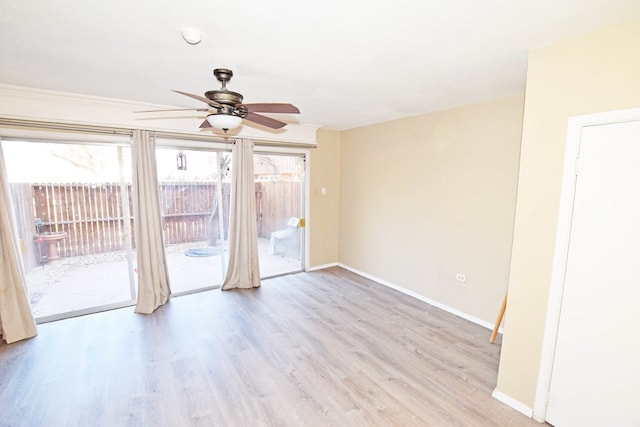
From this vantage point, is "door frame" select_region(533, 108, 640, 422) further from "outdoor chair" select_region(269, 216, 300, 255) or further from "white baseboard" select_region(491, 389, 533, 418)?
"outdoor chair" select_region(269, 216, 300, 255)

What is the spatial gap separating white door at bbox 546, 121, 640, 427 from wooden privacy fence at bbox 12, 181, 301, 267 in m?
3.97

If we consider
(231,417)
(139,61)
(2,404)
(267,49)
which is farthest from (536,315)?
(2,404)

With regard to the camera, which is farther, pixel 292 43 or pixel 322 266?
pixel 322 266

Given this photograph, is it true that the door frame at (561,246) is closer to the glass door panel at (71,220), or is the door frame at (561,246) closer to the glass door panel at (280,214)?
the glass door panel at (280,214)

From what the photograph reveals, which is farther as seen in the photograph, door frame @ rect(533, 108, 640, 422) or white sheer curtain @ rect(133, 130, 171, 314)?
white sheer curtain @ rect(133, 130, 171, 314)

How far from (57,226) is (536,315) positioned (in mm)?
4837

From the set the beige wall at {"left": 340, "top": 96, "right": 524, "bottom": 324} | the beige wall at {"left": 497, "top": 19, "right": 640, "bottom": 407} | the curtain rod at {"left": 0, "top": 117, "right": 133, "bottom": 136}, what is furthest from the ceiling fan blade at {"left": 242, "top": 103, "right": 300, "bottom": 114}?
the beige wall at {"left": 340, "top": 96, "right": 524, "bottom": 324}

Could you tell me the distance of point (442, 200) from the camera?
367 cm

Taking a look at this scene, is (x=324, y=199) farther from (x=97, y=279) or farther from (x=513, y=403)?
(x=513, y=403)

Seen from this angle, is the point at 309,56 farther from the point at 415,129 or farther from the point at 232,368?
the point at 232,368

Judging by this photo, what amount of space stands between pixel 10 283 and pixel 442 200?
190 inches

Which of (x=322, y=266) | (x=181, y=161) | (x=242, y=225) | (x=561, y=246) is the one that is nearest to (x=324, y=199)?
(x=322, y=266)

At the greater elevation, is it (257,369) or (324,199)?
(324,199)

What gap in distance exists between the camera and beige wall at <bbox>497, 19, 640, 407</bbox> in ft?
5.22
